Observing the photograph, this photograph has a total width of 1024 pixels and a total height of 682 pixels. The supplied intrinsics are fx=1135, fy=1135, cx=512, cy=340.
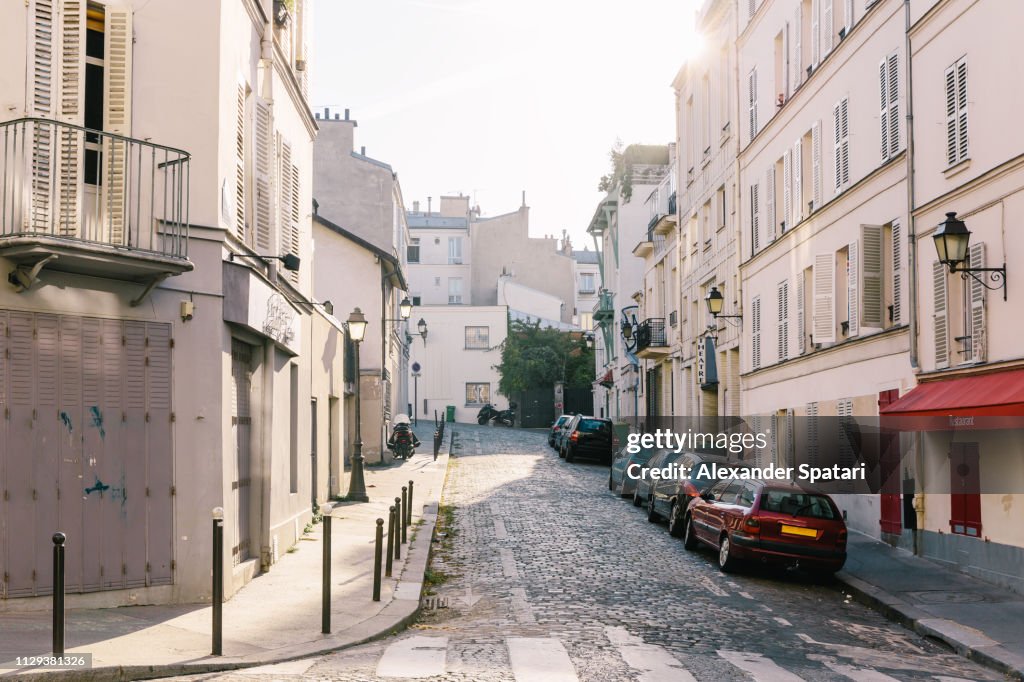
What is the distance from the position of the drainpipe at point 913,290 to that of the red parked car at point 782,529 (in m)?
2.27

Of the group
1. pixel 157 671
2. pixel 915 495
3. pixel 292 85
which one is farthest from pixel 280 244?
pixel 915 495

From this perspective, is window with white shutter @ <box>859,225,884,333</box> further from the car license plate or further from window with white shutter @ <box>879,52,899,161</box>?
the car license plate

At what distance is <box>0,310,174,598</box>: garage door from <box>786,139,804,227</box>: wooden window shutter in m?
15.4

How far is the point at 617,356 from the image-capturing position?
56531 millimetres

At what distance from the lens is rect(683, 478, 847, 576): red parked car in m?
15.1

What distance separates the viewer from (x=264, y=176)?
15.1 metres

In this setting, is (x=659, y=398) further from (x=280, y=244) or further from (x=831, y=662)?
(x=831, y=662)

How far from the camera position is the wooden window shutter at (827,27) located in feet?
70.9

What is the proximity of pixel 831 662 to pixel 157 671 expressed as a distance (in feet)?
18.7

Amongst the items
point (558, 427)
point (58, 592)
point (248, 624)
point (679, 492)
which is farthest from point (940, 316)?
point (558, 427)

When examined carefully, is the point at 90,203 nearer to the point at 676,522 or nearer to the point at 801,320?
the point at 676,522

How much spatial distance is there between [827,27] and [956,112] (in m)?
6.90

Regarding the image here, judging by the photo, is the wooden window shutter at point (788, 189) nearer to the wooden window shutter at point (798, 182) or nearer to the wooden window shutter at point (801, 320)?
the wooden window shutter at point (798, 182)

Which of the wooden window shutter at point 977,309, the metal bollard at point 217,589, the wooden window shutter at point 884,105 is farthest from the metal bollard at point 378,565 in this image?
the wooden window shutter at point 884,105
